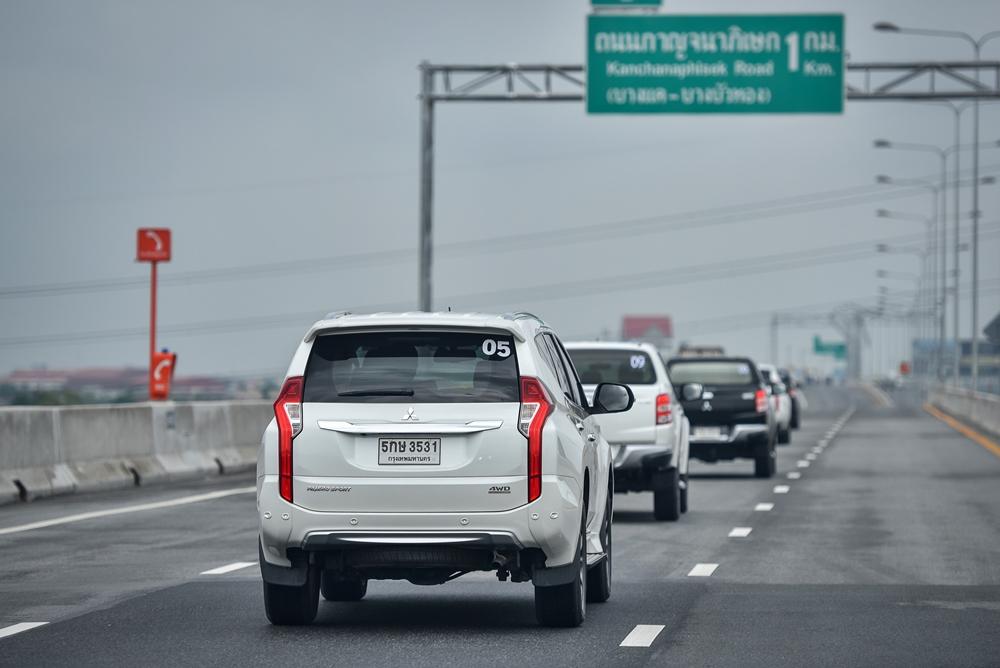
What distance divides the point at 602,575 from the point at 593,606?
19 cm

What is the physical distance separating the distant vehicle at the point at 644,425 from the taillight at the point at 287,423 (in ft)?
29.6

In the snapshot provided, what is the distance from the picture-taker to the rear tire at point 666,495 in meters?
18.5

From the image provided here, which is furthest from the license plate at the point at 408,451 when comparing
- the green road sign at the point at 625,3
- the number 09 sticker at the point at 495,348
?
the green road sign at the point at 625,3

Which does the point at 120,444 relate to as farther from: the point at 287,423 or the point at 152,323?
the point at 287,423

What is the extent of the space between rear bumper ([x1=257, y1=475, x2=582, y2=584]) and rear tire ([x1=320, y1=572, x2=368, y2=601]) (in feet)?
5.80

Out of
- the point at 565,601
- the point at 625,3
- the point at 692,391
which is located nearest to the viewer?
the point at 565,601

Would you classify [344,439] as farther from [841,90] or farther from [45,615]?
[841,90]

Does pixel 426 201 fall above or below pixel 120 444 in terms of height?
above

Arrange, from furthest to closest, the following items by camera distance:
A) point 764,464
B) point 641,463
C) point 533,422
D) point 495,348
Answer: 1. point 764,464
2. point 641,463
3. point 495,348
4. point 533,422

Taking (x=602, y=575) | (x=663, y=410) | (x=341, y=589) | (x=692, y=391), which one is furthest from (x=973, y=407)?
(x=341, y=589)

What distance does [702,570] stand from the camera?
1352 cm

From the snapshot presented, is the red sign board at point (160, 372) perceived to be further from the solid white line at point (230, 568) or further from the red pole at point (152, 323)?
the solid white line at point (230, 568)

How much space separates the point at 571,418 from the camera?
33.8ft

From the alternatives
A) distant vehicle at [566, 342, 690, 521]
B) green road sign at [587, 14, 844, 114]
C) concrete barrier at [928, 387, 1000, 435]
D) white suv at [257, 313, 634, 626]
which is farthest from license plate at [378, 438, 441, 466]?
concrete barrier at [928, 387, 1000, 435]
